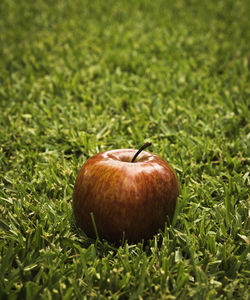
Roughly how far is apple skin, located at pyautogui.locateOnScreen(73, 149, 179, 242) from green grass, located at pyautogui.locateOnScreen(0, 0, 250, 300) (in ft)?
0.37

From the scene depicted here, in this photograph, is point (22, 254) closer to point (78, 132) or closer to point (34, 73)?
point (78, 132)

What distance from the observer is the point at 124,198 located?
1.71m

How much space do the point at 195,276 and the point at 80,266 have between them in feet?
1.89

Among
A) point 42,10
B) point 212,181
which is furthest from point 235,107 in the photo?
point 42,10

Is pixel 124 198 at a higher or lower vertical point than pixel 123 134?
higher

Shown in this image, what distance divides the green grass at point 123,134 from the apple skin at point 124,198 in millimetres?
113

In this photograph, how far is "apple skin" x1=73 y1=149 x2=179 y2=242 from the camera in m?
1.71

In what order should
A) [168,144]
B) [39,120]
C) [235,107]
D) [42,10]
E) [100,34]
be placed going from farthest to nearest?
[42,10]
[100,34]
[235,107]
[39,120]
[168,144]

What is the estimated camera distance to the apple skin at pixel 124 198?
67.5 inches

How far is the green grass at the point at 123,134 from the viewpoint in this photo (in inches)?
64.4

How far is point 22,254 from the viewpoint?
1720mm

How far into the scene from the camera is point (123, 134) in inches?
118

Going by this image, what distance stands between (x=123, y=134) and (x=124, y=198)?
1355 millimetres

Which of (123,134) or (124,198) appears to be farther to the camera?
(123,134)
